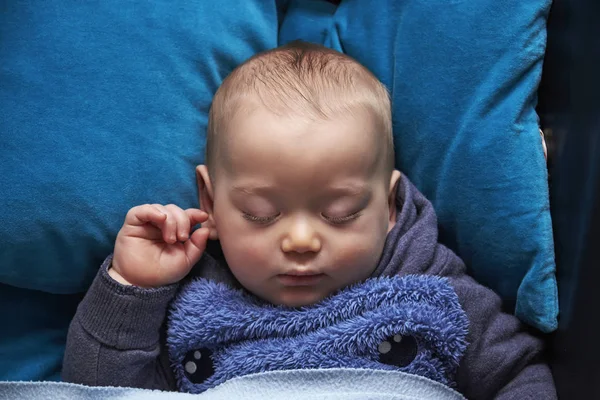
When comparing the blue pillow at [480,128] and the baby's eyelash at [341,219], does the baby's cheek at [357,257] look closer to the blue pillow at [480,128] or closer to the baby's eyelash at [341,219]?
the baby's eyelash at [341,219]

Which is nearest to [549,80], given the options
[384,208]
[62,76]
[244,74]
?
[384,208]

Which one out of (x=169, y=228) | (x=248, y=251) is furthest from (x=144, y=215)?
(x=248, y=251)

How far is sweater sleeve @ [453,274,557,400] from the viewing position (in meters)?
1.04

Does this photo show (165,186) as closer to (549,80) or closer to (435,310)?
(435,310)

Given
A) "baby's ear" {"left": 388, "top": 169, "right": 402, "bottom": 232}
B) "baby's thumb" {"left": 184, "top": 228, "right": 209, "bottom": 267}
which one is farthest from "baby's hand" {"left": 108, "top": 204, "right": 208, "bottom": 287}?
"baby's ear" {"left": 388, "top": 169, "right": 402, "bottom": 232}

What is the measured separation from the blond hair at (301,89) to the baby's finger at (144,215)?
0.37 ft

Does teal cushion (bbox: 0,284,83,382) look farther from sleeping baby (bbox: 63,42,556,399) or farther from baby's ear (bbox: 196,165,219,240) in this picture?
baby's ear (bbox: 196,165,219,240)

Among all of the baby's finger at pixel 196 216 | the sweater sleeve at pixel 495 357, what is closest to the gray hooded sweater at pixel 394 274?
the sweater sleeve at pixel 495 357

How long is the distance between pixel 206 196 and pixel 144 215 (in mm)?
139

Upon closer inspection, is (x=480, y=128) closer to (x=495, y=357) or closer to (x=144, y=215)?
(x=495, y=357)

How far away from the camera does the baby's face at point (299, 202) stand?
0.97 meters

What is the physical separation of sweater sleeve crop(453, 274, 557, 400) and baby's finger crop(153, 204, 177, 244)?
43 centimetres

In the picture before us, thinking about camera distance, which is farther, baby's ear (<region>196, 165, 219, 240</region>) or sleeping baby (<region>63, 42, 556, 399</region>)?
baby's ear (<region>196, 165, 219, 240</region>)

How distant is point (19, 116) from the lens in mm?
1049
